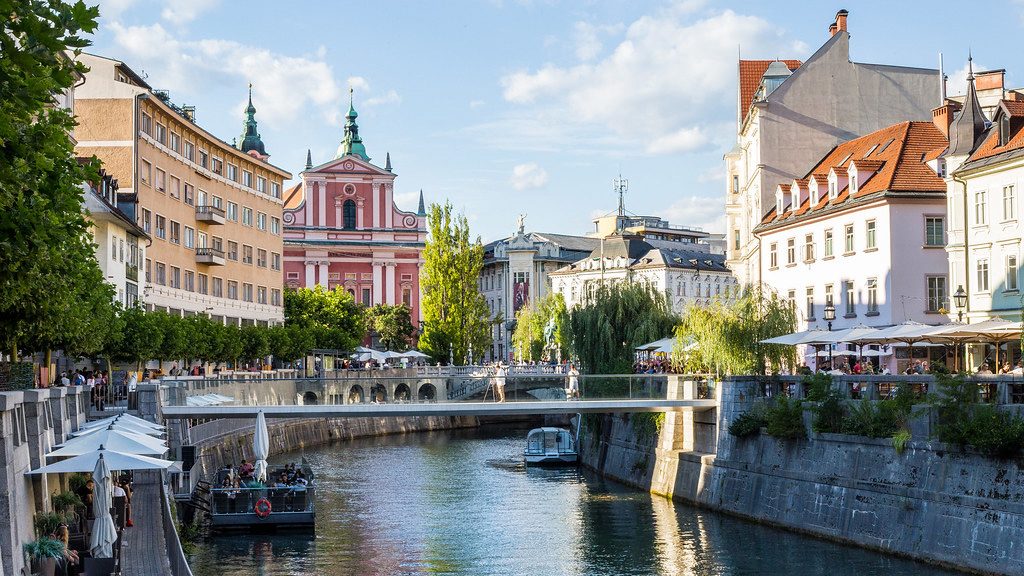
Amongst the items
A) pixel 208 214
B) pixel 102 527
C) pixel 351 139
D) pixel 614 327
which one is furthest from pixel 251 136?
pixel 102 527

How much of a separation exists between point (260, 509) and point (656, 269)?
4082 inches

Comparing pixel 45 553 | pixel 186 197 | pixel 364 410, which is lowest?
pixel 45 553

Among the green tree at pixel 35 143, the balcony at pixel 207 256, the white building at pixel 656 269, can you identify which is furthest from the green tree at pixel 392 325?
the green tree at pixel 35 143

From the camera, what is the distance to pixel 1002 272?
46.1 m

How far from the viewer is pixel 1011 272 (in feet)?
150

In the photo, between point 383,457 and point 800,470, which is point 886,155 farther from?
point 383,457

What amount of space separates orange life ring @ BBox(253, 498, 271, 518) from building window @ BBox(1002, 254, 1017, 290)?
25293mm

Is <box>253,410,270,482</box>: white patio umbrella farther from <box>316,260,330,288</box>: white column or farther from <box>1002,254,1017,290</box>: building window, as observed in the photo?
<box>316,260,330,288</box>: white column

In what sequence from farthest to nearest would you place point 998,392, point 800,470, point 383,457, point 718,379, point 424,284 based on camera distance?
point 424,284 < point 383,457 < point 718,379 < point 800,470 < point 998,392

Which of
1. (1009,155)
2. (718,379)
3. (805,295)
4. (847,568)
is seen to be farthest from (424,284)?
(847,568)

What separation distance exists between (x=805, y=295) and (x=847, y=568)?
29.1 meters

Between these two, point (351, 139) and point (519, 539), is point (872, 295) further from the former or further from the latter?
point (351, 139)

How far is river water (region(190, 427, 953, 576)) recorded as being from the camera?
3569 cm

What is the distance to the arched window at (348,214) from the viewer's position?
128750mm
